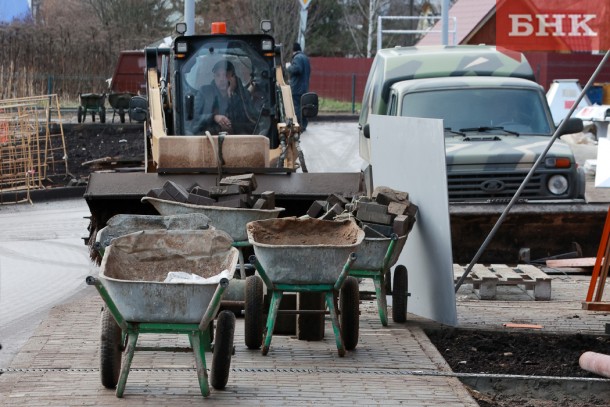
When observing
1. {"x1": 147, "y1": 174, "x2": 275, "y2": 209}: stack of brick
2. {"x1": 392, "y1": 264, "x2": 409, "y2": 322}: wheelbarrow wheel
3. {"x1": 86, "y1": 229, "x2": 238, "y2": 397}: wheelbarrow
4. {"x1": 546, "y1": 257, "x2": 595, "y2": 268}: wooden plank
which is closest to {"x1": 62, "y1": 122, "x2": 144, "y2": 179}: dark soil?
{"x1": 546, "y1": 257, "x2": 595, "y2": 268}: wooden plank

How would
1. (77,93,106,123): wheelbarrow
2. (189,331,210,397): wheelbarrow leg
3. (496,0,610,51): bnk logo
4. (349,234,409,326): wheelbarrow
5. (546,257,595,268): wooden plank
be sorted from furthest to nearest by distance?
(77,93,106,123): wheelbarrow
(546,257,595,268): wooden plank
(496,0,610,51): bnk logo
(349,234,409,326): wheelbarrow
(189,331,210,397): wheelbarrow leg

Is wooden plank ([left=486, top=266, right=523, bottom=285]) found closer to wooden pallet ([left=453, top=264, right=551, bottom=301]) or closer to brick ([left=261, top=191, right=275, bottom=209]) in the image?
wooden pallet ([left=453, top=264, right=551, bottom=301])

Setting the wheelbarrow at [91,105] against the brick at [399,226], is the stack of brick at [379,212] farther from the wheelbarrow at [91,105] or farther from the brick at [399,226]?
the wheelbarrow at [91,105]

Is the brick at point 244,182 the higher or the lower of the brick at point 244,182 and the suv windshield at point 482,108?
the lower

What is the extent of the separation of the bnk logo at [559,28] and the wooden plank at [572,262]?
3.16m

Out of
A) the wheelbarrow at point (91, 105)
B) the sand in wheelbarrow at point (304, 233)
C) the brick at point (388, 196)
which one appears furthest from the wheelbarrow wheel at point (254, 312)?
the wheelbarrow at point (91, 105)

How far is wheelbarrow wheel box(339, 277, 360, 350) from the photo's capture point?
864 centimetres

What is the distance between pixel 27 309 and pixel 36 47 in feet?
109

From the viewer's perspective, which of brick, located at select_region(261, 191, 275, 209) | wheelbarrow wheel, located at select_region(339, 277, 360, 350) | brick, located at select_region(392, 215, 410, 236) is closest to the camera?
wheelbarrow wheel, located at select_region(339, 277, 360, 350)

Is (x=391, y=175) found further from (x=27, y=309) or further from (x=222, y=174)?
(x=27, y=309)

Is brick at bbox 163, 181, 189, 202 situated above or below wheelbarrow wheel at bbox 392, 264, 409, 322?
above

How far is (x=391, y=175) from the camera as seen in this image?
35.2 feet

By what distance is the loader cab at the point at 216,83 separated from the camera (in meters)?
14.2

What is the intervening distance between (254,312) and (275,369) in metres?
0.76
